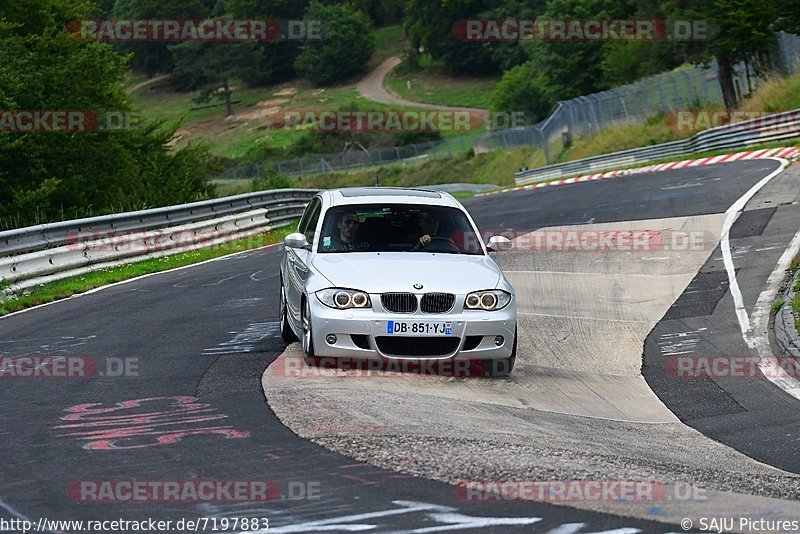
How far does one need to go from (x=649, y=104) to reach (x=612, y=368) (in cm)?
4169

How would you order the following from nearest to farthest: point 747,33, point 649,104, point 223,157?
1. point 747,33
2. point 649,104
3. point 223,157

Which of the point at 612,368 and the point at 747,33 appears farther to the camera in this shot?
the point at 747,33

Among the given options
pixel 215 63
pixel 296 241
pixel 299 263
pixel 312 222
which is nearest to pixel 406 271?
pixel 296 241

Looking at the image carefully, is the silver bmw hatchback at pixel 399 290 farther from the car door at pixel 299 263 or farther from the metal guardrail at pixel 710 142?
the metal guardrail at pixel 710 142

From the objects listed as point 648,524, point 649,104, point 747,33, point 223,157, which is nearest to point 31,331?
point 648,524

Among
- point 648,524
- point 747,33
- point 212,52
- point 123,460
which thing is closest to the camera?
point 648,524

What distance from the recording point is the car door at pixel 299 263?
35.5 feet

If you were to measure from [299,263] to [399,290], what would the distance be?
1.65 m

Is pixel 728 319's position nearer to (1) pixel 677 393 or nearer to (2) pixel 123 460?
(1) pixel 677 393

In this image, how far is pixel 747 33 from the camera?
45375mm

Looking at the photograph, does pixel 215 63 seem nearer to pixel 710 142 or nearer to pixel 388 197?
pixel 710 142

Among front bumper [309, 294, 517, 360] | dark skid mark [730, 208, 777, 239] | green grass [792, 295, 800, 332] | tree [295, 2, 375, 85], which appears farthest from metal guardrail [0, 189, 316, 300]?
tree [295, 2, 375, 85]

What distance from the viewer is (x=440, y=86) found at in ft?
420

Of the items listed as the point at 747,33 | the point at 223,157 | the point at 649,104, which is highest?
the point at 747,33
